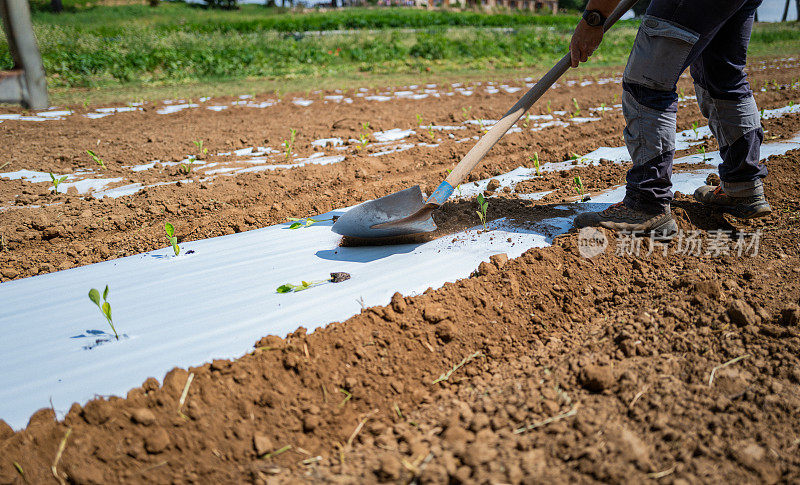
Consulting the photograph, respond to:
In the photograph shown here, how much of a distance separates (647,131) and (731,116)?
674 mm

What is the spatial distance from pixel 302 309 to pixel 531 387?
1.00 metres

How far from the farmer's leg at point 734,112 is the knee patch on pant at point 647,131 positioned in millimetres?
501

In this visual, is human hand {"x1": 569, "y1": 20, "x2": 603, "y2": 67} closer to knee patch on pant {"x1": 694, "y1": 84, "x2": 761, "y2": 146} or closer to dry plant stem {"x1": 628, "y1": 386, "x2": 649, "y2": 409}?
knee patch on pant {"x1": 694, "y1": 84, "x2": 761, "y2": 146}

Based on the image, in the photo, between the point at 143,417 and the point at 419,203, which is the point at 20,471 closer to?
the point at 143,417

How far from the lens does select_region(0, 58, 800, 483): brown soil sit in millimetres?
1310

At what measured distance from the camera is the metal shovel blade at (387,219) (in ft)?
8.30

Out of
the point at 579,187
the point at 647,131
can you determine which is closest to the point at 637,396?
the point at 647,131

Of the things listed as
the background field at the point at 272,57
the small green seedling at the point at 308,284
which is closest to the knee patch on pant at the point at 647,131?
the small green seedling at the point at 308,284

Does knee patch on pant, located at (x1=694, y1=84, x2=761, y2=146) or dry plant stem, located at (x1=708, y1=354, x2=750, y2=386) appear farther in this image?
knee patch on pant, located at (x1=694, y1=84, x2=761, y2=146)

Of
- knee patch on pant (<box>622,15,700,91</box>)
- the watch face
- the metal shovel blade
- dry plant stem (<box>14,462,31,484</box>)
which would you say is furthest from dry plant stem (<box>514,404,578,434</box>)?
the watch face

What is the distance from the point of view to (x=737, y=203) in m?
2.69

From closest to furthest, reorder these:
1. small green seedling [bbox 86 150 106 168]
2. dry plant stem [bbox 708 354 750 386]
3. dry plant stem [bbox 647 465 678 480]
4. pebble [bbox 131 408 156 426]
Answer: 1. dry plant stem [bbox 647 465 678 480]
2. pebble [bbox 131 408 156 426]
3. dry plant stem [bbox 708 354 750 386]
4. small green seedling [bbox 86 150 106 168]

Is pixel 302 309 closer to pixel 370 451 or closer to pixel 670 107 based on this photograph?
pixel 370 451

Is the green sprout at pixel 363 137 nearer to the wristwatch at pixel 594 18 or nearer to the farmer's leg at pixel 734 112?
the wristwatch at pixel 594 18
